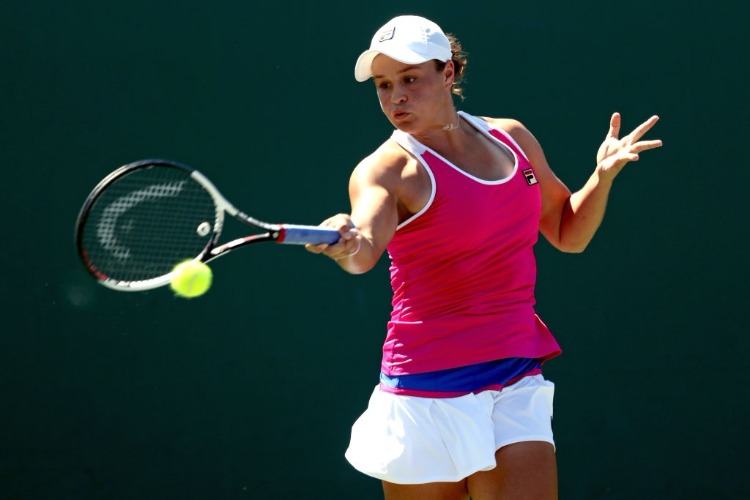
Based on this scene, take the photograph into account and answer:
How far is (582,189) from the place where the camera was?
339cm

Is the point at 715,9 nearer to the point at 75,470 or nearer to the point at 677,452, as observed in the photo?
the point at 677,452

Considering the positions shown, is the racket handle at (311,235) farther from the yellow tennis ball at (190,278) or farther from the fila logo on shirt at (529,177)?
the fila logo on shirt at (529,177)

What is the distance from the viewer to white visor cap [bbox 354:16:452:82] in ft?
9.97

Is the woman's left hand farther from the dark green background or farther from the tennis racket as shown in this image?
the dark green background

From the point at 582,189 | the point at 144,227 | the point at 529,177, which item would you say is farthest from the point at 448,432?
the point at 144,227

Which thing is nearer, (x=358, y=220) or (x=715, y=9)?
(x=358, y=220)

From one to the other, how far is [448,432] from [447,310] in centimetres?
31

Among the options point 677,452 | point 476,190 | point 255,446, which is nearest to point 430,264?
point 476,190

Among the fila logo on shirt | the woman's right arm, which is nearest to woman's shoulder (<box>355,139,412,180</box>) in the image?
the woman's right arm

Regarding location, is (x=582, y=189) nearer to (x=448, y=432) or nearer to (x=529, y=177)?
(x=529, y=177)

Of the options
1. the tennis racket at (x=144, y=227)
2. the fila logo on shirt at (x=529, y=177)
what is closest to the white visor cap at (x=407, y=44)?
the fila logo on shirt at (x=529, y=177)

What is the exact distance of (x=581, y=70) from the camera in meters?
4.68

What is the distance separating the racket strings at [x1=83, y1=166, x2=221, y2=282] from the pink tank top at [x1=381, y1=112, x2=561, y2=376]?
1.76 ft

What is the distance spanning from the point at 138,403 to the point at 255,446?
0.47 m
